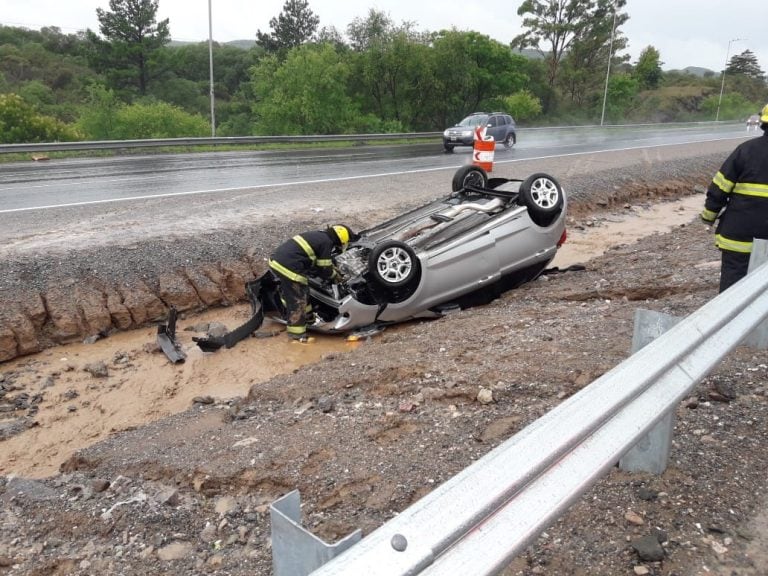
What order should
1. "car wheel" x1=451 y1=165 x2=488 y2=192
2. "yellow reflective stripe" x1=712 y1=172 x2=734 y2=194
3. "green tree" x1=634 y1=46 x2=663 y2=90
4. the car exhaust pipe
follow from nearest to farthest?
"yellow reflective stripe" x1=712 y1=172 x2=734 y2=194, the car exhaust pipe, "car wheel" x1=451 y1=165 x2=488 y2=192, "green tree" x1=634 y1=46 x2=663 y2=90

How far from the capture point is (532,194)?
713cm

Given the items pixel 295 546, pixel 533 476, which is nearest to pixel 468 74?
pixel 533 476

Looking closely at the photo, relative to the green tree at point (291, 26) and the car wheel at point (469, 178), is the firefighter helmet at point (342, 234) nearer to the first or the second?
the car wheel at point (469, 178)

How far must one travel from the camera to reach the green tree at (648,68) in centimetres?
6131

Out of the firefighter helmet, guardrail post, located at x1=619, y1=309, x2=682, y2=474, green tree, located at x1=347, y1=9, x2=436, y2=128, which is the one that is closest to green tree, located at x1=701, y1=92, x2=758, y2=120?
green tree, located at x1=347, y1=9, x2=436, y2=128

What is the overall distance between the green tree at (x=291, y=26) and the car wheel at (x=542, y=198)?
52761mm

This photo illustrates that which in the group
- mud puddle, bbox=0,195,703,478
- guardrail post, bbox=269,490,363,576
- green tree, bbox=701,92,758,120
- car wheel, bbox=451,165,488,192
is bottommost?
mud puddle, bbox=0,195,703,478

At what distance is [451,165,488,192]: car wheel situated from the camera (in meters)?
8.27

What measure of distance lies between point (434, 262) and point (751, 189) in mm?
3067

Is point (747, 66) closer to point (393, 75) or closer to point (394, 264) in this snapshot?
point (393, 75)

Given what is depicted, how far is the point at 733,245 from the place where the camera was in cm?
448

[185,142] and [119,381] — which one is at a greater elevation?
[185,142]

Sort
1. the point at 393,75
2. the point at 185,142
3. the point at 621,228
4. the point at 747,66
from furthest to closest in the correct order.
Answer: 1. the point at 747,66
2. the point at 393,75
3. the point at 185,142
4. the point at 621,228

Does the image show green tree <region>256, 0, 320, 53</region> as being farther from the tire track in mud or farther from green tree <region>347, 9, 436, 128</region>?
the tire track in mud
